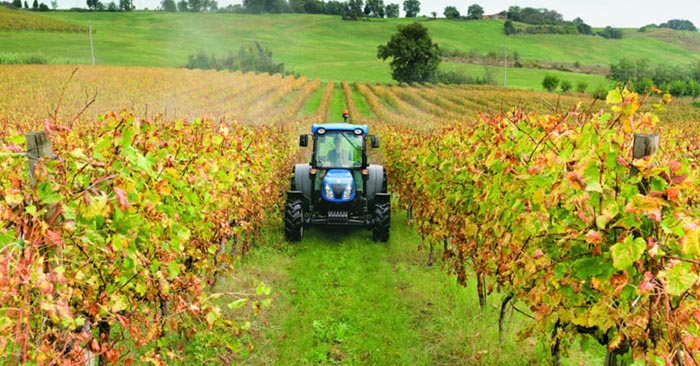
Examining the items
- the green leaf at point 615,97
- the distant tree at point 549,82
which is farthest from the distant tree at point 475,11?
the green leaf at point 615,97

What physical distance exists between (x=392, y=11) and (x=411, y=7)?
25.5ft

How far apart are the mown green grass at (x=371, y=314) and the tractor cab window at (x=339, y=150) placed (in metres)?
1.50

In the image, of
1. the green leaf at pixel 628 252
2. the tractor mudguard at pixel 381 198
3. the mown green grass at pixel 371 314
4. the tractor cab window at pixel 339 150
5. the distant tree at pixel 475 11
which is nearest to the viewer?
the green leaf at pixel 628 252

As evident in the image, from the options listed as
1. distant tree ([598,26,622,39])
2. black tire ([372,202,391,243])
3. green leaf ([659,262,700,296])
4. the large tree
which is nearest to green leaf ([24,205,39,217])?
green leaf ([659,262,700,296])

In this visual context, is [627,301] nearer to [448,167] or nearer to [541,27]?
[448,167]

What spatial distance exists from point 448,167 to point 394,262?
254cm

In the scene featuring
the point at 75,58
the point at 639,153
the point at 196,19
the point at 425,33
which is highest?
the point at 196,19

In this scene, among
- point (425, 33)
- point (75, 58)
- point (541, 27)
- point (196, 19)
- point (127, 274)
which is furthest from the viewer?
point (541, 27)

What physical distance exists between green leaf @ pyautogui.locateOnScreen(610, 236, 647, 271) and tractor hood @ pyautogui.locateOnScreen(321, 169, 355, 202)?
6.92 meters

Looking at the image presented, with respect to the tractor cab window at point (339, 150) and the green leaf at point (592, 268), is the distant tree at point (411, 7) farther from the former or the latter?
the green leaf at point (592, 268)

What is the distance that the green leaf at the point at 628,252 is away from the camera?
2.18m

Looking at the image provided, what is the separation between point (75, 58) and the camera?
48562mm

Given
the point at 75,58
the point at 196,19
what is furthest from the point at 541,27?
the point at 75,58

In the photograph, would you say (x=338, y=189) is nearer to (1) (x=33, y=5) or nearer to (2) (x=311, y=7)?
(1) (x=33, y=5)
